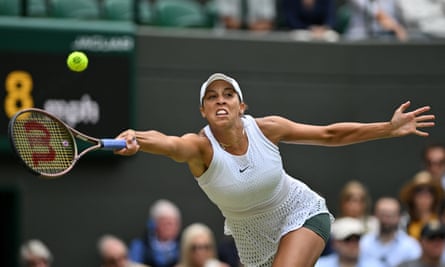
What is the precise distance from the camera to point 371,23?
1297 cm

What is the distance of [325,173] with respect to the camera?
41.0 ft

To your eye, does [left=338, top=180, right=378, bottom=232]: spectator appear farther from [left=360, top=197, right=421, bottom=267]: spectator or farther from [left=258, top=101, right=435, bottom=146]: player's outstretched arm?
[left=258, top=101, right=435, bottom=146]: player's outstretched arm

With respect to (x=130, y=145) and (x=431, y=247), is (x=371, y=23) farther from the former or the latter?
(x=130, y=145)

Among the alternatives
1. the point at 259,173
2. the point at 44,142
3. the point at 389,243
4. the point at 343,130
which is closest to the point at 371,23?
the point at 389,243

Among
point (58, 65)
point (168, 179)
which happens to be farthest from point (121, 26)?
point (168, 179)

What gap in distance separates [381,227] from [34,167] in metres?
4.49

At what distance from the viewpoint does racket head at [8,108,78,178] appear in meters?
6.95

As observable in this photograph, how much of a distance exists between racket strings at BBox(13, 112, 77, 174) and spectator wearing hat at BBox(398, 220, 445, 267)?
3.87 meters

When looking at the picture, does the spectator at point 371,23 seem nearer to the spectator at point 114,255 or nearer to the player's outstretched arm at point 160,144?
the spectator at point 114,255

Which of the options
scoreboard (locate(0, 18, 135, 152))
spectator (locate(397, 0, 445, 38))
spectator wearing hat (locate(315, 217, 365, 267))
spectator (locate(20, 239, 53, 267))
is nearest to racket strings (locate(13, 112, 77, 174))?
spectator (locate(20, 239, 53, 267))

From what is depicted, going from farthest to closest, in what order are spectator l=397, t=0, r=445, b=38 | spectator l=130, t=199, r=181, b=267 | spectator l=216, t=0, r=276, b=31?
1. spectator l=397, t=0, r=445, b=38
2. spectator l=216, t=0, r=276, b=31
3. spectator l=130, t=199, r=181, b=267

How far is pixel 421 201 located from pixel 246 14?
288 cm

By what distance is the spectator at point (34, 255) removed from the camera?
10.5 meters

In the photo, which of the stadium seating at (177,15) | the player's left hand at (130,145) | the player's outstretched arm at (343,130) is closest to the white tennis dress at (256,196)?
the player's outstretched arm at (343,130)
